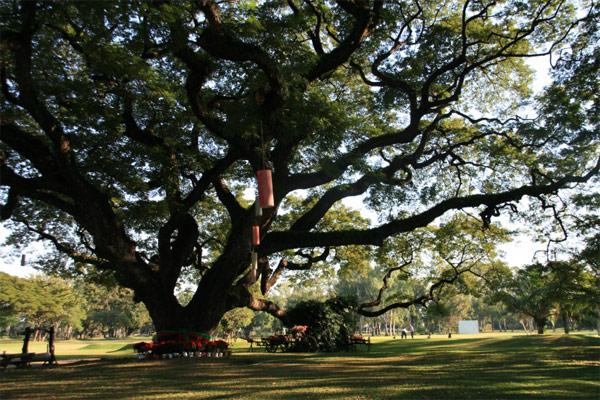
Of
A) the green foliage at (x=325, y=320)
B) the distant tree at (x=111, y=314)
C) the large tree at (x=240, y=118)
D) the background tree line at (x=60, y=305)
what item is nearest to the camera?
the large tree at (x=240, y=118)

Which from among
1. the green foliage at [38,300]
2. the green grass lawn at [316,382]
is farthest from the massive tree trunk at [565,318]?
the green foliage at [38,300]

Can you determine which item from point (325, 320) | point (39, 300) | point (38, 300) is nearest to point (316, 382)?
point (325, 320)

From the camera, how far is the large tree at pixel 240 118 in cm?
1080

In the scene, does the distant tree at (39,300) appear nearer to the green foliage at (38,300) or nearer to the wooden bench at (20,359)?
the green foliage at (38,300)

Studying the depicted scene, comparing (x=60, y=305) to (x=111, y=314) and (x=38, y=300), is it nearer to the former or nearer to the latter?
(x=38, y=300)

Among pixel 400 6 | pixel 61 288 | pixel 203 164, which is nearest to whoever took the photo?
pixel 400 6

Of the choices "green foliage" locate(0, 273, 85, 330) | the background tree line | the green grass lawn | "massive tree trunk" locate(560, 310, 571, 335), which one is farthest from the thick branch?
"green foliage" locate(0, 273, 85, 330)

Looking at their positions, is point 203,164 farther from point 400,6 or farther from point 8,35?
point 400,6

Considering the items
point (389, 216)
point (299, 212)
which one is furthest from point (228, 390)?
point (299, 212)

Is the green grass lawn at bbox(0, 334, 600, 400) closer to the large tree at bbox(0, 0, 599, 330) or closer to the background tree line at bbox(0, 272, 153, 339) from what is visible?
the large tree at bbox(0, 0, 599, 330)

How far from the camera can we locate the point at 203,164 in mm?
16125

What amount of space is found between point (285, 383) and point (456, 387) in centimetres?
290

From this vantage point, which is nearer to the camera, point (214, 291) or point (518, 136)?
point (214, 291)

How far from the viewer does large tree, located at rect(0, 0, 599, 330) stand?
425 inches
